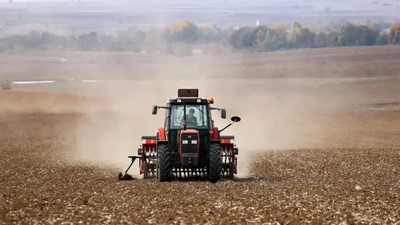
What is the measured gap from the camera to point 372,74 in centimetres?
8194

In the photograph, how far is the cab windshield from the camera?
22469 millimetres

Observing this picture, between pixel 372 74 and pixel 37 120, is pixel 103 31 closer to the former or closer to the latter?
pixel 372 74

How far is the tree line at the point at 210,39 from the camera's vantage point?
102000 mm

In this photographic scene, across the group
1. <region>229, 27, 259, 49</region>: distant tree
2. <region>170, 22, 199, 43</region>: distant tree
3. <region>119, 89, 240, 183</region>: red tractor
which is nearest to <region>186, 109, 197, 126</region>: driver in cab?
<region>119, 89, 240, 183</region>: red tractor

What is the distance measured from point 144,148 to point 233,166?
2840 millimetres

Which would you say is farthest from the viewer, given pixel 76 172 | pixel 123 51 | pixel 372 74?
pixel 123 51

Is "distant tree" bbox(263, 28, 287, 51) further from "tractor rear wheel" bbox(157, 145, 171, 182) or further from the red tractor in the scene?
"tractor rear wheel" bbox(157, 145, 171, 182)

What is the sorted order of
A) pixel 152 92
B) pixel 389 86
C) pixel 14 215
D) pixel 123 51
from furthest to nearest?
pixel 123 51 < pixel 389 86 < pixel 152 92 < pixel 14 215

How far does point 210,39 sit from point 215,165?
290 ft

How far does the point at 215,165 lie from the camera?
21.0 meters

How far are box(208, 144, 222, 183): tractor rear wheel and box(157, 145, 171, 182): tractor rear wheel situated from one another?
43.2 inches

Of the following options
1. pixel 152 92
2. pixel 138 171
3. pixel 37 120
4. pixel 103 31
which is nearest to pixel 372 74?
pixel 152 92

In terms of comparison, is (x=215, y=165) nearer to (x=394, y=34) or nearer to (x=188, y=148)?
(x=188, y=148)

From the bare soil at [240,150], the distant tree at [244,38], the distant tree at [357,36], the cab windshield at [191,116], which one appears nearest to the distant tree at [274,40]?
the distant tree at [244,38]
